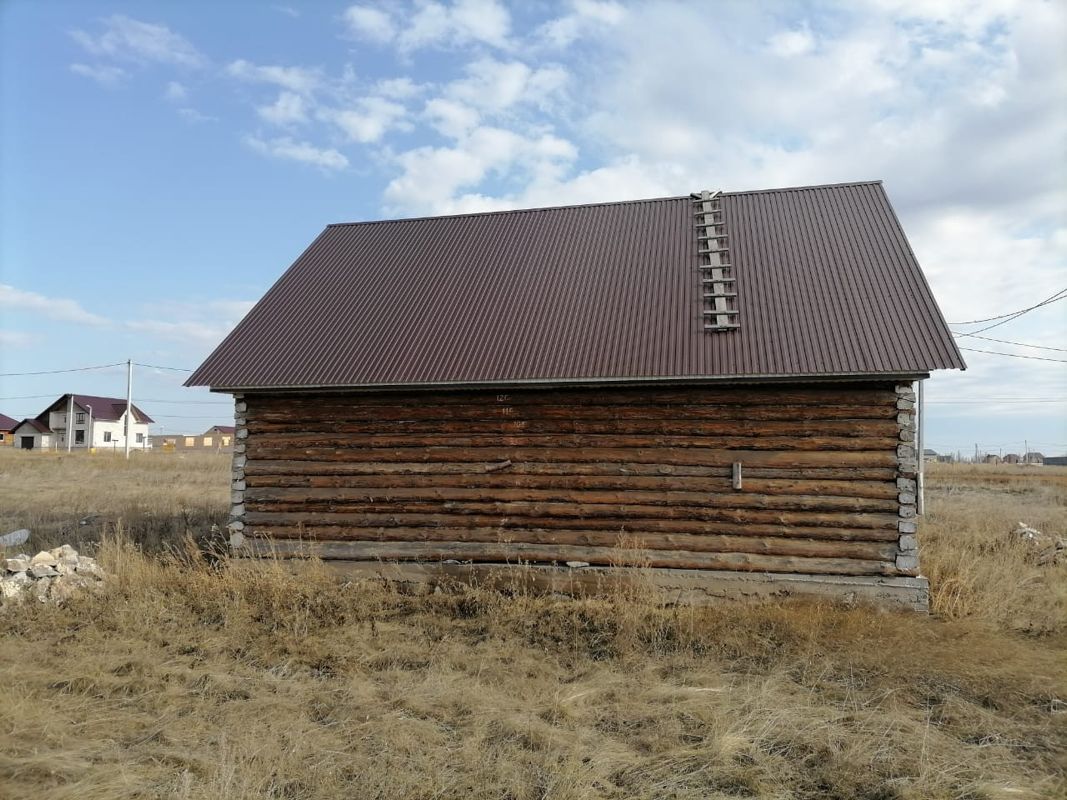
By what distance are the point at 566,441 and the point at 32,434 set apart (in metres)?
75.0

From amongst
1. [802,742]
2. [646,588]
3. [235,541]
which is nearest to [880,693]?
[802,742]

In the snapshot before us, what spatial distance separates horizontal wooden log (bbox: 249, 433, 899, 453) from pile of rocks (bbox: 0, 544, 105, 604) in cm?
255

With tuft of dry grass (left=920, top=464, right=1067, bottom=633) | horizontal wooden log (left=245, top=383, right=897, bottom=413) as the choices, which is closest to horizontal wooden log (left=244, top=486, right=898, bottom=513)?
horizontal wooden log (left=245, top=383, right=897, bottom=413)

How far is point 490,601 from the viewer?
8.80 metres

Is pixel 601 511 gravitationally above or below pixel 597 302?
below

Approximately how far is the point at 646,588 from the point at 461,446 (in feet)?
10.1

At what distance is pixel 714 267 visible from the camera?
35.5 feet

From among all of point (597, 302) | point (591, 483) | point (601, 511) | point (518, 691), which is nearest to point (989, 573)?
point (601, 511)

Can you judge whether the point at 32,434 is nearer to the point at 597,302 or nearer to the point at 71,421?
→ the point at 71,421

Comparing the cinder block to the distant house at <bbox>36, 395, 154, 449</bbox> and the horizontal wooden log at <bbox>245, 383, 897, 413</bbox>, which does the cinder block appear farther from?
the distant house at <bbox>36, 395, 154, 449</bbox>

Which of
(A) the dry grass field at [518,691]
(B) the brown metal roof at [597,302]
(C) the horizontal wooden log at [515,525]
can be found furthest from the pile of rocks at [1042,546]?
(B) the brown metal roof at [597,302]

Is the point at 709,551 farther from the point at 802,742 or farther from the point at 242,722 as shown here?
the point at 242,722

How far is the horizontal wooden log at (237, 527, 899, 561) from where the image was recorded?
887cm

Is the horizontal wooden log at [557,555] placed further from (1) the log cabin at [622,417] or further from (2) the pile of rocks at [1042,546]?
(2) the pile of rocks at [1042,546]
